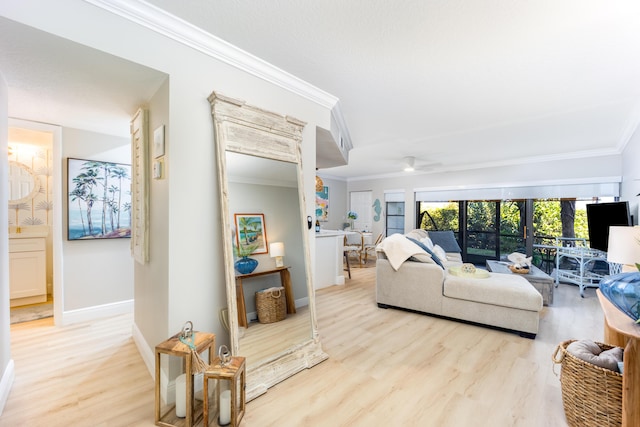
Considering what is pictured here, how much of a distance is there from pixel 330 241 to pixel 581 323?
3278 millimetres

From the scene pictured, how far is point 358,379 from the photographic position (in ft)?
6.91

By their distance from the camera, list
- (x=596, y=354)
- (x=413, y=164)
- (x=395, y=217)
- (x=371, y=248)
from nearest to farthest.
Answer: (x=596, y=354), (x=413, y=164), (x=371, y=248), (x=395, y=217)

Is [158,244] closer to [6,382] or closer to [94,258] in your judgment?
[6,382]

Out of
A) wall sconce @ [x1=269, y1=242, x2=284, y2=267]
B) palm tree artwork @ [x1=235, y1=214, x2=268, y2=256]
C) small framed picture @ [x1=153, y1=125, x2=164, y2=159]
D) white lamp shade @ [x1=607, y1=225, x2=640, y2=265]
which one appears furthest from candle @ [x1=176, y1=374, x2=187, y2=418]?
white lamp shade @ [x1=607, y1=225, x2=640, y2=265]

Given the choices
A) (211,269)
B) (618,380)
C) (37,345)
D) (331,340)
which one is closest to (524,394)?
(618,380)

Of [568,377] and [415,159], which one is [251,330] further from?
[415,159]

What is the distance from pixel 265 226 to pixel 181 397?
46.5 inches

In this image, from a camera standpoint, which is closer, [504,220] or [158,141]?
[158,141]

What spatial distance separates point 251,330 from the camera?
6.68 feet

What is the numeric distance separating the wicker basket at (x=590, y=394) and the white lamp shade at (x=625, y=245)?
2.99 ft

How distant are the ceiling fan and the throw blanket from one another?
230cm

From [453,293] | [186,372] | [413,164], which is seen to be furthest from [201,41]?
Result: [413,164]

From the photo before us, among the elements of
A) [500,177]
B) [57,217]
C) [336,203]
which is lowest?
[57,217]

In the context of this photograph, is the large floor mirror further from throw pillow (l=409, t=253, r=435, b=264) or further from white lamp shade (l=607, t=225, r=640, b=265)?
white lamp shade (l=607, t=225, r=640, b=265)
